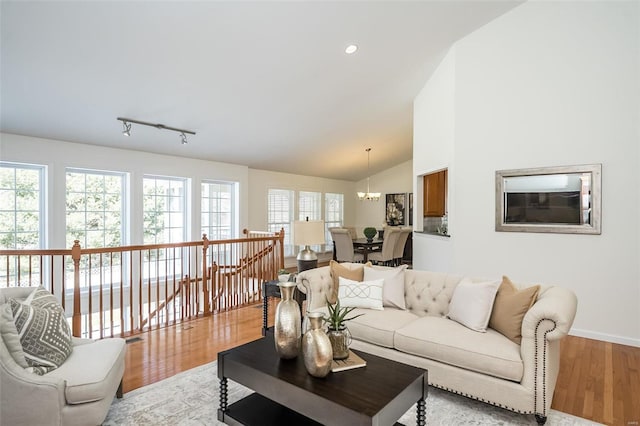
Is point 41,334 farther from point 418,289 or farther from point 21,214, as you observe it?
point 21,214

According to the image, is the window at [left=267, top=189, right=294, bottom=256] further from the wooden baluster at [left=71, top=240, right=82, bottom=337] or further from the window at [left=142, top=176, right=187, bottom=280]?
the wooden baluster at [left=71, top=240, right=82, bottom=337]

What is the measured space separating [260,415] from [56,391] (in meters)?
1.10

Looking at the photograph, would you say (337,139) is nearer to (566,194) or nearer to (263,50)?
(263,50)

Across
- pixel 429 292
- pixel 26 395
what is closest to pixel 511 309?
pixel 429 292

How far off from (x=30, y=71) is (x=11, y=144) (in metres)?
1.55

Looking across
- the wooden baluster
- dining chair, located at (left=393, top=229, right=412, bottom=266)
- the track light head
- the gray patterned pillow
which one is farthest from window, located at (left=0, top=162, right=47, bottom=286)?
dining chair, located at (left=393, top=229, right=412, bottom=266)

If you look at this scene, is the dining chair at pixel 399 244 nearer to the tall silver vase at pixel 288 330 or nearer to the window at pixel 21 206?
the tall silver vase at pixel 288 330

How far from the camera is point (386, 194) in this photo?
34.0ft

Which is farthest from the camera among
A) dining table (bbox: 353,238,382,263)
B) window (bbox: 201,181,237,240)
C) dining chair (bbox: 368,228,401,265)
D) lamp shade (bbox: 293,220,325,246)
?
dining table (bbox: 353,238,382,263)

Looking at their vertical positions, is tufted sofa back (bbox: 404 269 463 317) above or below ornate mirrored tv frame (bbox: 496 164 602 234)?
below

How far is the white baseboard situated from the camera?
358cm

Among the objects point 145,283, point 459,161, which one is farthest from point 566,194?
point 145,283

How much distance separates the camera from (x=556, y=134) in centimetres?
393

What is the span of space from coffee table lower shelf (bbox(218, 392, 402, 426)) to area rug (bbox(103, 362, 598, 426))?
0.56ft
